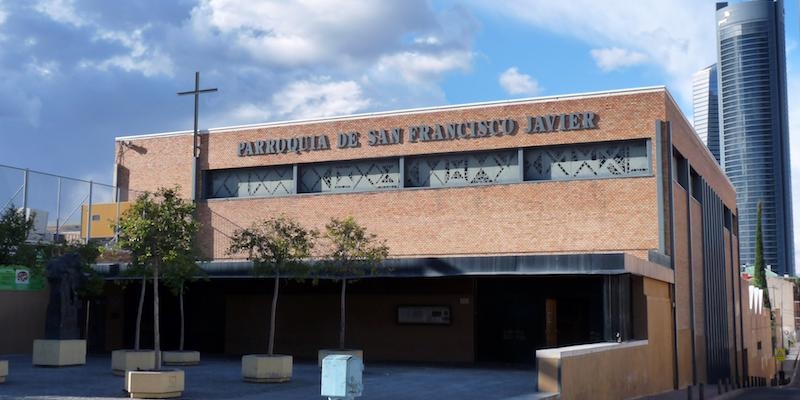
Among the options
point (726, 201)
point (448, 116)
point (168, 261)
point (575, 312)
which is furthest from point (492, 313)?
point (726, 201)

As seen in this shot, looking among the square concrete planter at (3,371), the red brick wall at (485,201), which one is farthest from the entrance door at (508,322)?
the square concrete planter at (3,371)

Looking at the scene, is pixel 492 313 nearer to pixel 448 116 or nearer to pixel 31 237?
pixel 448 116

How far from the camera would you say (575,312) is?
2859 cm

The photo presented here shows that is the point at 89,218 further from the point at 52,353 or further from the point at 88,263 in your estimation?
the point at 52,353

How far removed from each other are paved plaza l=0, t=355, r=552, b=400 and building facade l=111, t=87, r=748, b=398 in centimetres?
314

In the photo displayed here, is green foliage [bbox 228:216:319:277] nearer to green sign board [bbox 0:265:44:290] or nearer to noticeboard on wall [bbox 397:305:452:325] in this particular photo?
noticeboard on wall [bbox 397:305:452:325]

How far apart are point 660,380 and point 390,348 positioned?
8818 millimetres

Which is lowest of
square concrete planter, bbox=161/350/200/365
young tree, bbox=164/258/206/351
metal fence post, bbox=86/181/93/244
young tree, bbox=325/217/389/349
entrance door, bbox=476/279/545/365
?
square concrete planter, bbox=161/350/200/365

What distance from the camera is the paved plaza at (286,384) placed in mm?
17125

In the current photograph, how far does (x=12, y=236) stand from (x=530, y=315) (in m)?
17.7

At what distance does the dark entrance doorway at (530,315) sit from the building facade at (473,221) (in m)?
0.05

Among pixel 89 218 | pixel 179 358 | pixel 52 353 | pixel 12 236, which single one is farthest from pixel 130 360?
pixel 89 218

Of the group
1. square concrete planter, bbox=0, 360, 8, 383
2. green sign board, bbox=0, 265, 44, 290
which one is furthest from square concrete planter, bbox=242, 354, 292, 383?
green sign board, bbox=0, 265, 44, 290

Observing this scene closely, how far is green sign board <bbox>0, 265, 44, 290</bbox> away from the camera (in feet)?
94.9
